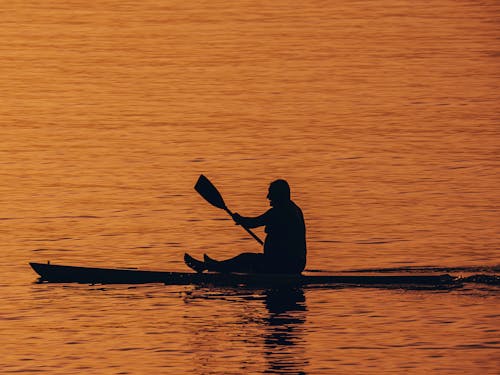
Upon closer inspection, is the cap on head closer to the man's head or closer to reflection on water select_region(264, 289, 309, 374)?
the man's head

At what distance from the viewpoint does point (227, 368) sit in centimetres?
1906

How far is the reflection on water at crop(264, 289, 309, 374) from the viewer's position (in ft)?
62.8

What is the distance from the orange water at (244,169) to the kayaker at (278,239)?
41 cm

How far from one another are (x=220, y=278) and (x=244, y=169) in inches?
470

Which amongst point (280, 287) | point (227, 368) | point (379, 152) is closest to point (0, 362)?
point (227, 368)

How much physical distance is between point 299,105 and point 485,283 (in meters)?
20.5

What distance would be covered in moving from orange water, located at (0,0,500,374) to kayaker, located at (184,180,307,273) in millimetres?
415

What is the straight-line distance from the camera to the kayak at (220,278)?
74.6ft

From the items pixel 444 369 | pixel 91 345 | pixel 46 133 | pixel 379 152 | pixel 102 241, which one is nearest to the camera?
pixel 444 369

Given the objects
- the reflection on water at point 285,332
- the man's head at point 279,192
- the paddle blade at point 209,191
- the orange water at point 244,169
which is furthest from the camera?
the paddle blade at point 209,191

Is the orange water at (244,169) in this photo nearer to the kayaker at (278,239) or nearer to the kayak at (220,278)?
the kayak at (220,278)

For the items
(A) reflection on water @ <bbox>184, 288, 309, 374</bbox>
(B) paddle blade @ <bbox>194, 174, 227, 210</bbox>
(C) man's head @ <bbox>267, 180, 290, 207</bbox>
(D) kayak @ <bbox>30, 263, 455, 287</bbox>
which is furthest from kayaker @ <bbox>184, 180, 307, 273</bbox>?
(B) paddle blade @ <bbox>194, 174, 227, 210</bbox>

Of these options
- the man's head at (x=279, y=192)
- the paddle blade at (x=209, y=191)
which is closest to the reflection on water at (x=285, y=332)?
the man's head at (x=279, y=192)

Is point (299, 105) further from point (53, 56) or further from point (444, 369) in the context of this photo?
point (444, 369)
